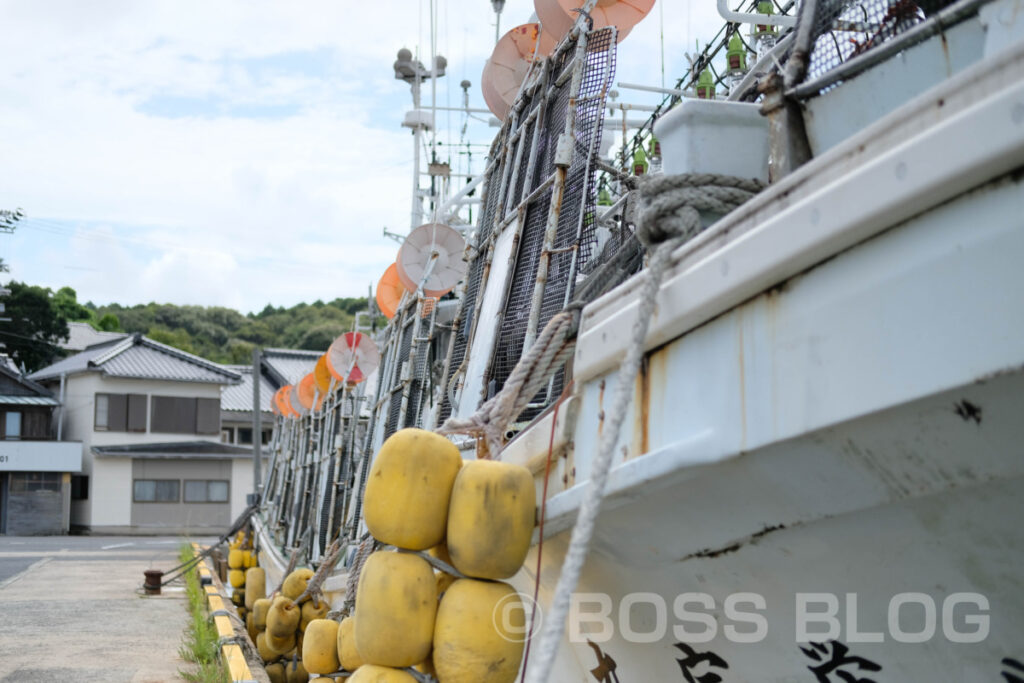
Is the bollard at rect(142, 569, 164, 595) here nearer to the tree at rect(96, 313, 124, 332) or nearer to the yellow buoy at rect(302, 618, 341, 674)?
the yellow buoy at rect(302, 618, 341, 674)

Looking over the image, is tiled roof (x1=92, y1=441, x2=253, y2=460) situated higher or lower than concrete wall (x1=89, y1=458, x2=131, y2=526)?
higher

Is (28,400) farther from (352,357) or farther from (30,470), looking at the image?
(352,357)

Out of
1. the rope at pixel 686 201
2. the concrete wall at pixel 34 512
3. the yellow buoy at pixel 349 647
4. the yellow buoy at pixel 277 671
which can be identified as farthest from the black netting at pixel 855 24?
the concrete wall at pixel 34 512

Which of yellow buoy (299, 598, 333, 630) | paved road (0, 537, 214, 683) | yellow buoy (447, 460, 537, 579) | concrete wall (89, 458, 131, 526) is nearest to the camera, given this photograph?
yellow buoy (447, 460, 537, 579)

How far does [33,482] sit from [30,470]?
624 millimetres

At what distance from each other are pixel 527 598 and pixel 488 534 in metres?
0.79

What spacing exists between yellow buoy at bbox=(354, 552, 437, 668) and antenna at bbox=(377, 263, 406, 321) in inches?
339

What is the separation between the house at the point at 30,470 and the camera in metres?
33.7

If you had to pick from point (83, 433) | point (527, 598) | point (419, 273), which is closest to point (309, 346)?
point (83, 433)

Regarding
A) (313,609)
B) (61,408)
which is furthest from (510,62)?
(61,408)

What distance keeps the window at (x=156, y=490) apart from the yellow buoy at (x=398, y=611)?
3502 centimetres

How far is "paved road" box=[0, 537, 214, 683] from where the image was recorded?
804 cm

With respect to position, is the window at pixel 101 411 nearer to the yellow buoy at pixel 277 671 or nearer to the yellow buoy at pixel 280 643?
the yellow buoy at pixel 277 671

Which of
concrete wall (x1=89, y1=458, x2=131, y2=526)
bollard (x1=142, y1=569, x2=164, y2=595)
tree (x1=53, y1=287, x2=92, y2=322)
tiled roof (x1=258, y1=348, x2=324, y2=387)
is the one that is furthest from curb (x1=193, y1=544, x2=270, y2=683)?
tree (x1=53, y1=287, x2=92, y2=322)
